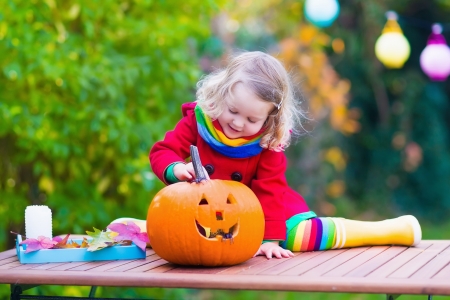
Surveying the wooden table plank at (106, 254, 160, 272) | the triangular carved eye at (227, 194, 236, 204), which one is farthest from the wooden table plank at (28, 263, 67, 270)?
the triangular carved eye at (227, 194, 236, 204)

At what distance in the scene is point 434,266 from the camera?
7.75 feet

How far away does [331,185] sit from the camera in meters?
7.44

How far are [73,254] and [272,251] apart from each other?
683 millimetres

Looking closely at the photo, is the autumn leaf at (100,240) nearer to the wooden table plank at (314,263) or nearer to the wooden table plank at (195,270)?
the wooden table plank at (195,270)

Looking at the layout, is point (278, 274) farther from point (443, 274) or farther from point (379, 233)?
point (379, 233)

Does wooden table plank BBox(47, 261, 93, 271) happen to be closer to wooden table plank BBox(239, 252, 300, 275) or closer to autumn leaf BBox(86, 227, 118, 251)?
autumn leaf BBox(86, 227, 118, 251)

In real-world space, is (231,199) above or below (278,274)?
above

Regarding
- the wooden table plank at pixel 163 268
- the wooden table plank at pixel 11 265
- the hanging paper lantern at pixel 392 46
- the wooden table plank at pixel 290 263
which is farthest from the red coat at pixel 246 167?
the hanging paper lantern at pixel 392 46

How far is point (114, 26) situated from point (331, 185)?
399 centimetres

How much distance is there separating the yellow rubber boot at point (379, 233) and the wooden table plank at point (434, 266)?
148 mm

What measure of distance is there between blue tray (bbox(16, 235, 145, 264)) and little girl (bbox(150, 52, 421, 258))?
29 cm

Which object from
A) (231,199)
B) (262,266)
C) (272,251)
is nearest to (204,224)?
(231,199)

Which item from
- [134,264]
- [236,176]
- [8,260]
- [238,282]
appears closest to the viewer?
[238,282]

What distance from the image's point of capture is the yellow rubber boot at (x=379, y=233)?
278 cm
